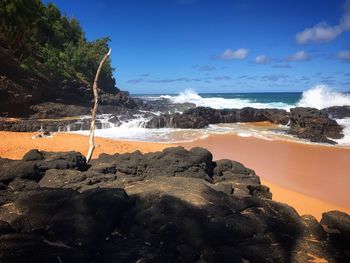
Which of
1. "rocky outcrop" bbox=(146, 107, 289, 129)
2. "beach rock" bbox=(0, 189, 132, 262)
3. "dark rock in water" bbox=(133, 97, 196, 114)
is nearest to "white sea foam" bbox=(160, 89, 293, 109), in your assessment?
"dark rock in water" bbox=(133, 97, 196, 114)

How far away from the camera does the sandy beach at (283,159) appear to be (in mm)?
8305

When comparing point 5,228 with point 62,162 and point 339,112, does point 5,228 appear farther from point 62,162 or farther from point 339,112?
point 339,112

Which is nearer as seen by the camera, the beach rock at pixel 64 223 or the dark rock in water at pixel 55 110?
the beach rock at pixel 64 223

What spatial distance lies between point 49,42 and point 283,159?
2872 centimetres

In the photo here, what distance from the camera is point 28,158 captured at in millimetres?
7918

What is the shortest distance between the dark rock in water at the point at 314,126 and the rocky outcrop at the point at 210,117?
5.08m

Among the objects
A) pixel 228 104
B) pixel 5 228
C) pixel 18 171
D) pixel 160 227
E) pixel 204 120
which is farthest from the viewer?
pixel 228 104

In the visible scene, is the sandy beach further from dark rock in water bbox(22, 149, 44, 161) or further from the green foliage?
the green foliage

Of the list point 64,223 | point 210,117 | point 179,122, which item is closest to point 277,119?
point 210,117

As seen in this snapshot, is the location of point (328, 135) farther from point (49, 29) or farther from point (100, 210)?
→ point (49, 29)

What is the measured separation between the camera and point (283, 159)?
12.8 m

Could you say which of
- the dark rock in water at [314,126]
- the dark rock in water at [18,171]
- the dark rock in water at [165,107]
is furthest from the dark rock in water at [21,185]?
the dark rock in water at [165,107]

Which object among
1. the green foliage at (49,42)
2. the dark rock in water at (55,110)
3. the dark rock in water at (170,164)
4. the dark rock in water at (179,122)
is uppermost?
the green foliage at (49,42)

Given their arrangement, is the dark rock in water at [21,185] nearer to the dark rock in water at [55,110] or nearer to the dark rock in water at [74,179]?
the dark rock in water at [74,179]
